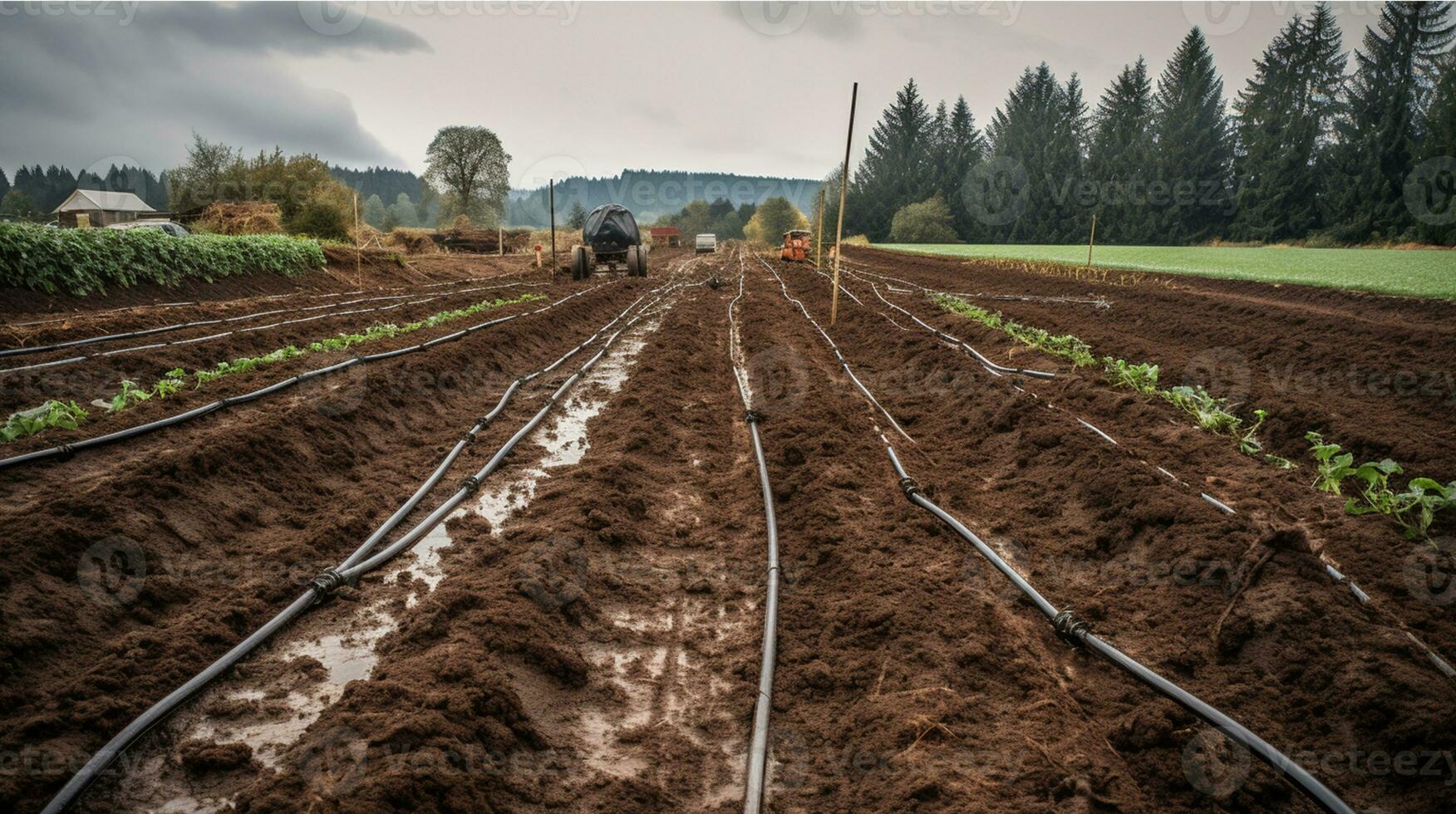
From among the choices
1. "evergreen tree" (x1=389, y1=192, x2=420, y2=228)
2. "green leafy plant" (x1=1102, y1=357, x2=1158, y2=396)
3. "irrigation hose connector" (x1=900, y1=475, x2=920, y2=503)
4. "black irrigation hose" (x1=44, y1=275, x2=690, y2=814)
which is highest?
"evergreen tree" (x1=389, y1=192, x2=420, y2=228)

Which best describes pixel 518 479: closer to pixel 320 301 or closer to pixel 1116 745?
pixel 1116 745

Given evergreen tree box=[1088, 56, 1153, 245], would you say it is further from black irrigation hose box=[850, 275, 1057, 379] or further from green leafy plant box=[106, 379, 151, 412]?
green leafy plant box=[106, 379, 151, 412]

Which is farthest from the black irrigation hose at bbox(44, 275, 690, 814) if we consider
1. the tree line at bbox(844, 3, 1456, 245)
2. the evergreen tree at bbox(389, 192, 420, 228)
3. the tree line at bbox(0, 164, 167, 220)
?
the tree line at bbox(0, 164, 167, 220)

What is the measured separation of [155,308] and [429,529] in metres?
10.8

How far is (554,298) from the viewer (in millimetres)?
16281

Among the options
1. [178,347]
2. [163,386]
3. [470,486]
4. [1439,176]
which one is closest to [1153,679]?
[470,486]

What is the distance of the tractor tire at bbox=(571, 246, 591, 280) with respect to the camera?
20703 mm

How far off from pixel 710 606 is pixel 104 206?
3342 inches

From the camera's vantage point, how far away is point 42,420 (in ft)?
16.5

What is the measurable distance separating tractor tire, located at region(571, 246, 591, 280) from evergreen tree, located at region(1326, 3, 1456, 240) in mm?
39986

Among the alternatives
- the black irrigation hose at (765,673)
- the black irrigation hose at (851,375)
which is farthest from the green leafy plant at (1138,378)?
the black irrigation hose at (765,673)

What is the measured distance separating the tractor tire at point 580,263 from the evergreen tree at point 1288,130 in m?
41.9

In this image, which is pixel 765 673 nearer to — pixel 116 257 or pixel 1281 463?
pixel 1281 463

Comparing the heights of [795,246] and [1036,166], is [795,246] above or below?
below
